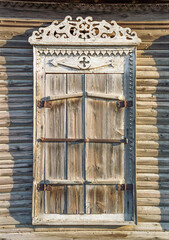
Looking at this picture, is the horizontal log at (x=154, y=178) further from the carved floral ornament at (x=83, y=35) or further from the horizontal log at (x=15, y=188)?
the carved floral ornament at (x=83, y=35)

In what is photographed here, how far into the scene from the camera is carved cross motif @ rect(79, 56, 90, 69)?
3.01 m

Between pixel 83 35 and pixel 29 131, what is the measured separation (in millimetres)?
1568

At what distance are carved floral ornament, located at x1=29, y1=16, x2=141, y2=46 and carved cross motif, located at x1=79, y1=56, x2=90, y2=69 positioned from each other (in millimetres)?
203

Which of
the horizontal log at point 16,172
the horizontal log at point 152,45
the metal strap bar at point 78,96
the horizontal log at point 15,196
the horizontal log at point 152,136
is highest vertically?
the horizontal log at point 152,45

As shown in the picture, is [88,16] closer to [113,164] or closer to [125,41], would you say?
[125,41]

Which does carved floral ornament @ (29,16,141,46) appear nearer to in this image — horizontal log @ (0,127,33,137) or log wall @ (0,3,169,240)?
log wall @ (0,3,169,240)

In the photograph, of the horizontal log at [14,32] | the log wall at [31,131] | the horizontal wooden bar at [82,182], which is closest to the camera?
the horizontal wooden bar at [82,182]

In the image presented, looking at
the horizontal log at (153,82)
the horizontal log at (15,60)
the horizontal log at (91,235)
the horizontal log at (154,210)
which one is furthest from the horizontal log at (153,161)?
the horizontal log at (15,60)

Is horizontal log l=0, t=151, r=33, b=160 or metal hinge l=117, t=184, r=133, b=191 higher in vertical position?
horizontal log l=0, t=151, r=33, b=160

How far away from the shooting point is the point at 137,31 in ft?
10.6

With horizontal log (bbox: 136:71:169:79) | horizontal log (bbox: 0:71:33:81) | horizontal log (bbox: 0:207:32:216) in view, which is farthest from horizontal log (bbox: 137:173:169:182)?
horizontal log (bbox: 0:71:33:81)

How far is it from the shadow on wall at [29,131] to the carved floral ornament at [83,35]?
32cm

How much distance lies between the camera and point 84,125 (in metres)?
2.99

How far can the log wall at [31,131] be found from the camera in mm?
3078
